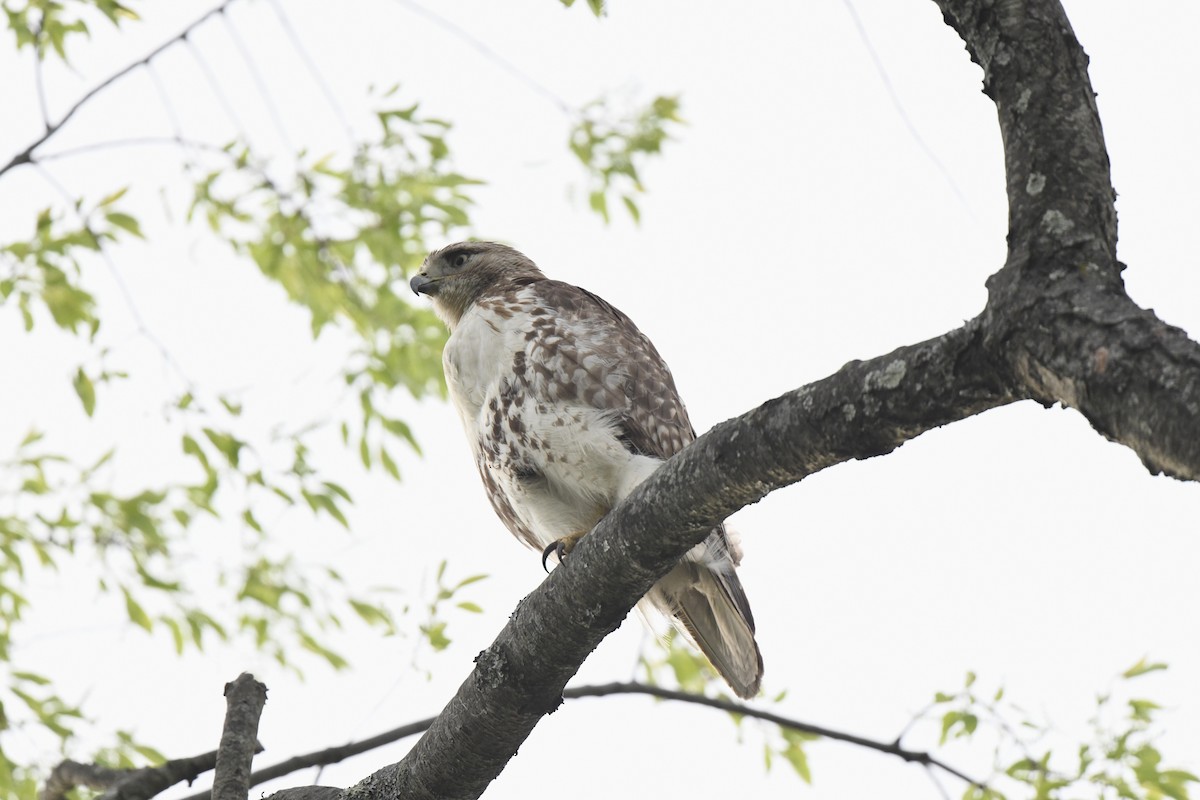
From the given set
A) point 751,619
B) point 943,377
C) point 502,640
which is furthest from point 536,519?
point 943,377

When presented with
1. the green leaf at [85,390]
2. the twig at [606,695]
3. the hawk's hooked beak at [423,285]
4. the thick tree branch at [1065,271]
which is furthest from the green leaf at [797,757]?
the thick tree branch at [1065,271]

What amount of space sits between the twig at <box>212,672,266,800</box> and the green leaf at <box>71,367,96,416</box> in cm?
252

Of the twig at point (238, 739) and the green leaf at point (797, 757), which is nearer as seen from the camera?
the twig at point (238, 739)

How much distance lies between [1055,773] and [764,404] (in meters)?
2.89

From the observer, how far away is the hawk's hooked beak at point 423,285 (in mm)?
6020

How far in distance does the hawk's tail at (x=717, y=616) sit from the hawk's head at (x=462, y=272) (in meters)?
1.82

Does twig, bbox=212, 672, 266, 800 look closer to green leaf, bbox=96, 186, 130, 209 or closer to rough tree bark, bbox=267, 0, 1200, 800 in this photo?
rough tree bark, bbox=267, 0, 1200, 800

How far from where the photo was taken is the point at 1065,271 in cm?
206

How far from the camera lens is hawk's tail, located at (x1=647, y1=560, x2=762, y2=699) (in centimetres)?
454

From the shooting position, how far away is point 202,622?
6.29 m

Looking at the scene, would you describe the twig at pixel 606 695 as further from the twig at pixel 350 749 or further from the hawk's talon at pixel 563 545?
the hawk's talon at pixel 563 545

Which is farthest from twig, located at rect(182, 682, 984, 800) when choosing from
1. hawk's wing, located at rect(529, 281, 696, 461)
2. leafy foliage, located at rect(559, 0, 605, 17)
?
leafy foliage, located at rect(559, 0, 605, 17)

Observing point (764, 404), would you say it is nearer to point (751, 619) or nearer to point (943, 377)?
point (943, 377)

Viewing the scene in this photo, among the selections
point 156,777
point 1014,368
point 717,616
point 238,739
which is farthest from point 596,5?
point 156,777
